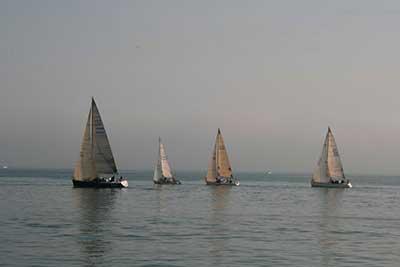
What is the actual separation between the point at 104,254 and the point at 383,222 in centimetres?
2785

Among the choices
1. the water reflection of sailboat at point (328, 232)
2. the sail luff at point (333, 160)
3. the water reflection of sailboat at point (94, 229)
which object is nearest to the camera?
the water reflection of sailboat at point (94, 229)

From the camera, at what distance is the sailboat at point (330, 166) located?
120125 millimetres

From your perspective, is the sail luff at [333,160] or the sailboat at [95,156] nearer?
the sailboat at [95,156]

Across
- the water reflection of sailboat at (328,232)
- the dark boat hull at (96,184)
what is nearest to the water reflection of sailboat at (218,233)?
the water reflection of sailboat at (328,232)

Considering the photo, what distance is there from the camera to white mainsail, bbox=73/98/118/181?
99375 millimetres

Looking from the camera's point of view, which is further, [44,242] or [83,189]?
[83,189]

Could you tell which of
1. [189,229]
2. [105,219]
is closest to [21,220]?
[105,219]

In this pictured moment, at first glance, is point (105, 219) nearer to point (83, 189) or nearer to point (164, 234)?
point (164, 234)

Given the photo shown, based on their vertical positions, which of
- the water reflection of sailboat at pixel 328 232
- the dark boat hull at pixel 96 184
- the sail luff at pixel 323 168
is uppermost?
the sail luff at pixel 323 168

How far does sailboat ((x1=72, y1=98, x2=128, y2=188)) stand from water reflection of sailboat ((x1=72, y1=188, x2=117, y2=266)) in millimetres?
24350

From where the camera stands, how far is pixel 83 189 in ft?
334

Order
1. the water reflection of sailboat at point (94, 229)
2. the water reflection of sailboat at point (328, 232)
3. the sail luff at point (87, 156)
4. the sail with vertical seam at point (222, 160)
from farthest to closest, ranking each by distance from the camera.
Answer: the sail with vertical seam at point (222, 160) < the sail luff at point (87, 156) < the water reflection of sailboat at point (328, 232) < the water reflection of sailboat at point (94, 229)

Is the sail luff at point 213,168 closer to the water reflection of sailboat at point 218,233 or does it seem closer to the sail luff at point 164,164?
the sail luff at point 164,164

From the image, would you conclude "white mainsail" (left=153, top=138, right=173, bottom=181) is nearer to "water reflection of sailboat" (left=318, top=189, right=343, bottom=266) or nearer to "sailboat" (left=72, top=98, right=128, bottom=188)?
"sailboat" (left=72, top=98, right=128, bottom=188)
